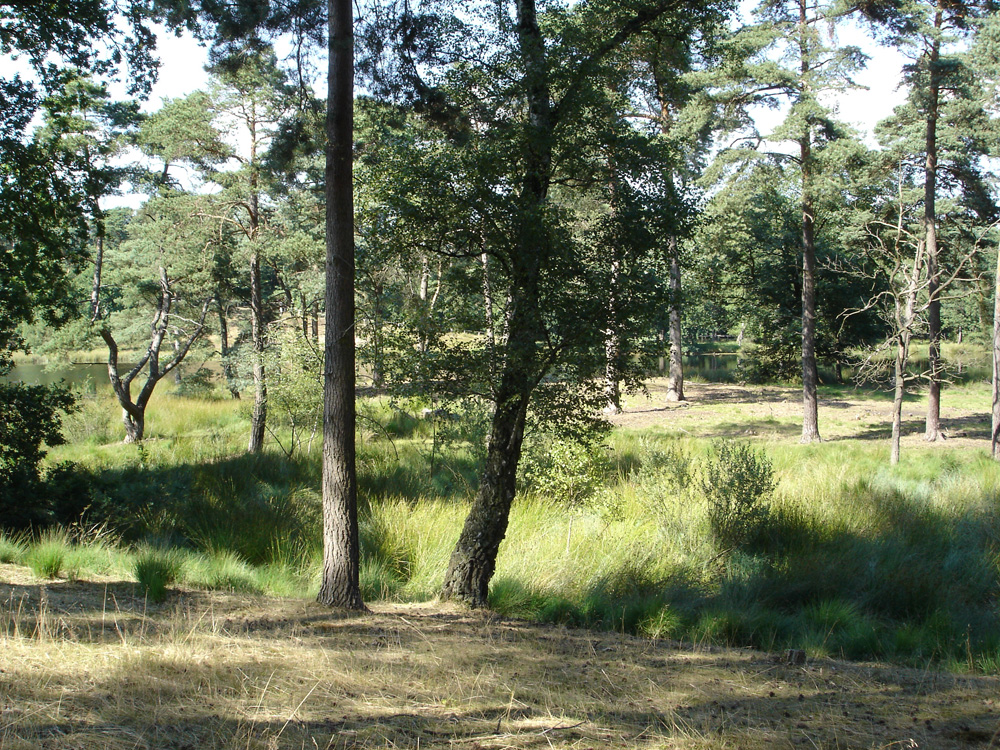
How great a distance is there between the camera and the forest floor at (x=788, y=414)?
66.8ft

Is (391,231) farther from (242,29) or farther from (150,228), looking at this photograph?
(150,228)

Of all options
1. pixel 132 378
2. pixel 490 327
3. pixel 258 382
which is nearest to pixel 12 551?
pixel 490 327

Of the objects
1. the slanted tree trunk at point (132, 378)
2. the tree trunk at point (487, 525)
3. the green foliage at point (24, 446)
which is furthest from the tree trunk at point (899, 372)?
the slanted tree trunk at point (132, 378)

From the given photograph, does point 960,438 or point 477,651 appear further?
point 960,438

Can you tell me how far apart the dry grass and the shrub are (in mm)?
4199

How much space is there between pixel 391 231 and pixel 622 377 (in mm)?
2876

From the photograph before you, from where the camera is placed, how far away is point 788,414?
2423 centimetres

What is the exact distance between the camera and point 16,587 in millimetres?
6645

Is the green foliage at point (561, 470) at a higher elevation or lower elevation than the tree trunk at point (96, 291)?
lower

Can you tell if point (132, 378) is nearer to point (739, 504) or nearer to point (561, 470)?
point (561, 470)

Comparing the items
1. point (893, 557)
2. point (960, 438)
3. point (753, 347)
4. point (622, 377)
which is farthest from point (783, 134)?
point (753, 347)

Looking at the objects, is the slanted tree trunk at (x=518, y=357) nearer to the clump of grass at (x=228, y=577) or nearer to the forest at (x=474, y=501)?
the forest at (x=474, y=501)

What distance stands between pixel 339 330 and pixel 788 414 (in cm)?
2034

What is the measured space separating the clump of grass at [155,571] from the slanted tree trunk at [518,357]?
2968 millimetres
